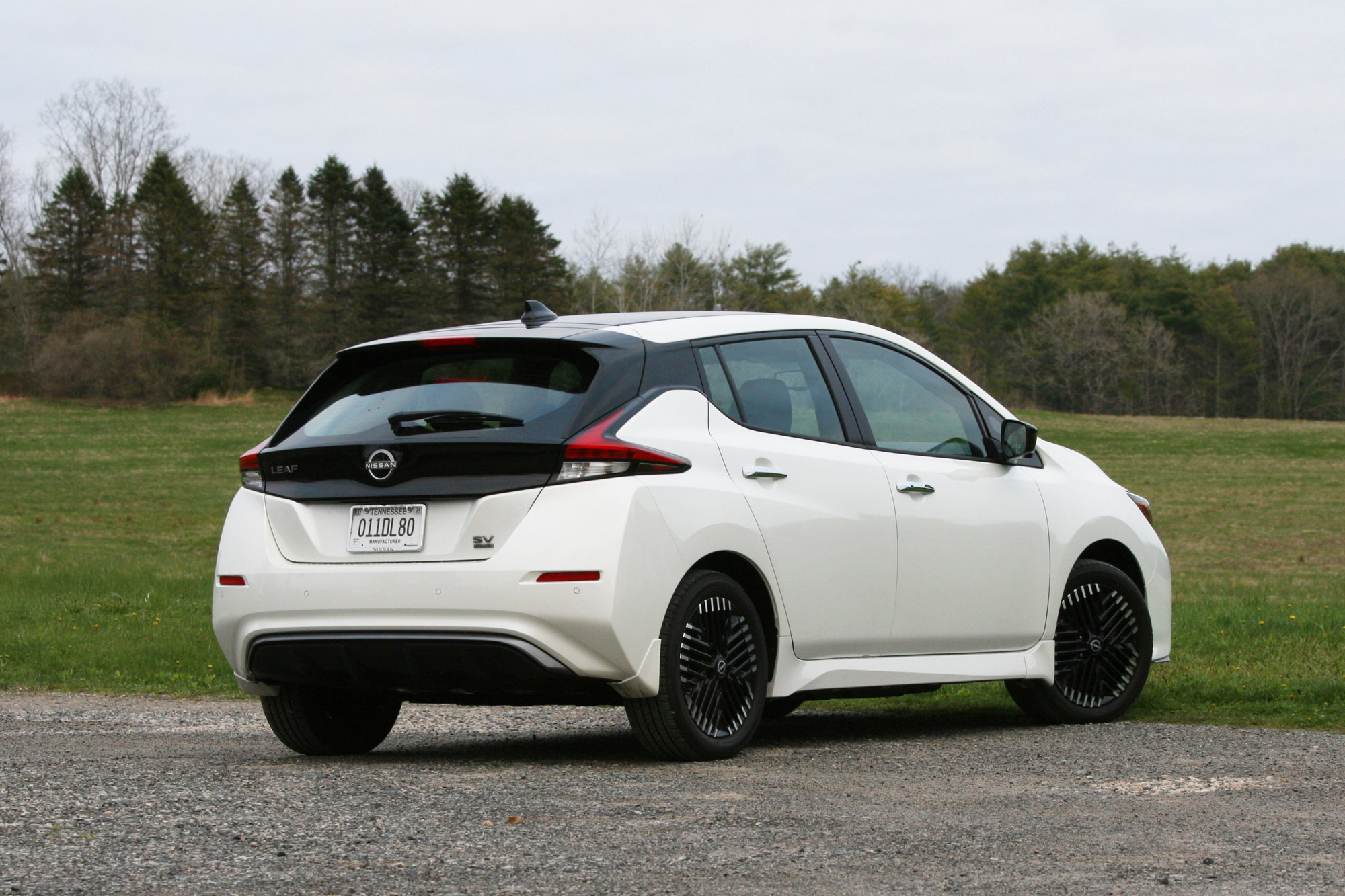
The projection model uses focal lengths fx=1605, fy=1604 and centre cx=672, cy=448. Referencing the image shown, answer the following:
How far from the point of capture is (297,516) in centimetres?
596

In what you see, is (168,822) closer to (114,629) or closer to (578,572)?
(578,572)

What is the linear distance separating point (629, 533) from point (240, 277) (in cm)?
8242

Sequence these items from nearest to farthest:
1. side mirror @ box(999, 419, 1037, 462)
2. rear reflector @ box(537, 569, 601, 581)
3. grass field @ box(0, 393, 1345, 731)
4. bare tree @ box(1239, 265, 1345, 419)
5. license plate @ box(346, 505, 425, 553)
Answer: rear reflector @ box(537, 569, 601, 581)
license plate @ box(346, 505, 425, 553)
side mirror @ box(999, 419, 1037, 462)
grass field @ box(0, 393, 1345, 731)
bare tree @ box(1239, 265, 1345, 419)

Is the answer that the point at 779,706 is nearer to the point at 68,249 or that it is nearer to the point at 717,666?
the point at 717,666

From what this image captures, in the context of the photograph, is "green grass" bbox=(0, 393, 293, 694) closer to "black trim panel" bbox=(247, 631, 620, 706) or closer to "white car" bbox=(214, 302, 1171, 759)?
"black trim panel" bbox=(247, 631, 620, 706)

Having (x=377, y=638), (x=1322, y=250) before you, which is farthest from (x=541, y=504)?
(x=1322, y=250)

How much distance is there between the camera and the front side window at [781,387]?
630 centimetres

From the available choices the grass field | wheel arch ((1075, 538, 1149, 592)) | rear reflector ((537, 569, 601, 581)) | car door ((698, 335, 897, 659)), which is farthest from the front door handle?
the grass field

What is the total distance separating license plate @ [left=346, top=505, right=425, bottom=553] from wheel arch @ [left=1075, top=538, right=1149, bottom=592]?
3.52m

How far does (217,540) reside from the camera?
1071 inches

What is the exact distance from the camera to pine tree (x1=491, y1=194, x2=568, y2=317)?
82750mm

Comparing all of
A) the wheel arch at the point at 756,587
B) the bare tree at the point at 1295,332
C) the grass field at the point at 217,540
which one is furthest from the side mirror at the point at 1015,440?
the bare tree at the point at 1295,332

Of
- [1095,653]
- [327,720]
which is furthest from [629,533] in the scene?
[1095,653]

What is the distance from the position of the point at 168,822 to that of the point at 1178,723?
16.0 feet
